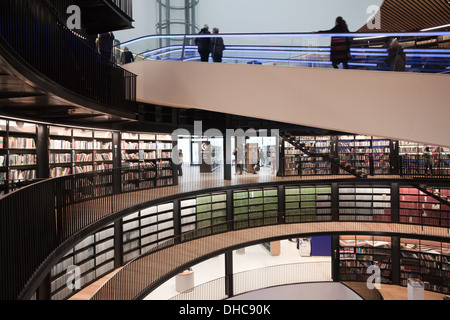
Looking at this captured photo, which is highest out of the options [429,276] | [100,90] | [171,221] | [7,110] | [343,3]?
[343,3]

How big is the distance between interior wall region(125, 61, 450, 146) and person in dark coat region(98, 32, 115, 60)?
6.76ft

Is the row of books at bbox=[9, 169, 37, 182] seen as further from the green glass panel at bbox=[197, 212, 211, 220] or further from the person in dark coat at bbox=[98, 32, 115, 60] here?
the green glass panel at bbox=[197, 212, 211, 220]

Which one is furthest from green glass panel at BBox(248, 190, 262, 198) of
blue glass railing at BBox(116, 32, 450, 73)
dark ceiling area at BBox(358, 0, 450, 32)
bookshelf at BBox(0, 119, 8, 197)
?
bookshelf at BBox(0, 119, 8, 197)

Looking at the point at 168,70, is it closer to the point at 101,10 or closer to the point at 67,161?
the point at 101,10

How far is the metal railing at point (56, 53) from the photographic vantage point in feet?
8.89

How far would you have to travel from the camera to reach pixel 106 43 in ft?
21.8

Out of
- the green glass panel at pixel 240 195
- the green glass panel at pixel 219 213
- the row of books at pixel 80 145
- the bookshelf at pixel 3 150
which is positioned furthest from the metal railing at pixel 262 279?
the bookshelf at pixel 3 150

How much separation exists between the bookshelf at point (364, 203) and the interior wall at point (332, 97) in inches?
302

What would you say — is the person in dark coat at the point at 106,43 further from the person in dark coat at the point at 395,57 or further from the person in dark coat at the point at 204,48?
the person in dark coat at the point at 395,57

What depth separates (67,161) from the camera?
6.58 m

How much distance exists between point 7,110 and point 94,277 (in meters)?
4.52

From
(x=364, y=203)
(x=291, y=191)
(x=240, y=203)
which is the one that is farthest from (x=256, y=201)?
(x=364, y=203)

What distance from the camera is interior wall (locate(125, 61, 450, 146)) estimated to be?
3.67m
